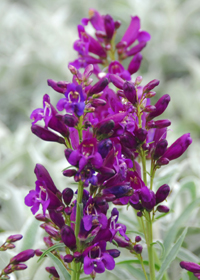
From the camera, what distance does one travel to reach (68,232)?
61 centimetres

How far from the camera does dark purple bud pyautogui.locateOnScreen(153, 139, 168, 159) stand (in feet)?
2.24

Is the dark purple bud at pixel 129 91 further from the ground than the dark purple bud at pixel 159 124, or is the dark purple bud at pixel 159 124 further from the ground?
the dark purple bud at pixel 129 91

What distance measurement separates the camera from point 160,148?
689 mm

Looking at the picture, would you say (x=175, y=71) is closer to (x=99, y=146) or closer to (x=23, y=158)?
(x=23, y=158)

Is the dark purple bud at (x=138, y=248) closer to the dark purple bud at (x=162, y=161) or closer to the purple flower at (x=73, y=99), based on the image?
the dark purple bud at (x=162, y=161)

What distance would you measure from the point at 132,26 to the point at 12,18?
2.38 meters

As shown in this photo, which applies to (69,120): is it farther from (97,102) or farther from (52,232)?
(52,232)

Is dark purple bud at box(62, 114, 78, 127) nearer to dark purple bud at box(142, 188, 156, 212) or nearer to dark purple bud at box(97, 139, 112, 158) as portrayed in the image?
dark purple bud at box(97, 139, 112, 158)

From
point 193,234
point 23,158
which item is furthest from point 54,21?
point 193,234

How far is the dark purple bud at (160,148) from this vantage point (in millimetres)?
683

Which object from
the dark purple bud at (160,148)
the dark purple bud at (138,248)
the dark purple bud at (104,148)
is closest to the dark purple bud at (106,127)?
the dark purple bud at (104,148)

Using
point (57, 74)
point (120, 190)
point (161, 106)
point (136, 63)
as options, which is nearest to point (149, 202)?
point (120, 190)

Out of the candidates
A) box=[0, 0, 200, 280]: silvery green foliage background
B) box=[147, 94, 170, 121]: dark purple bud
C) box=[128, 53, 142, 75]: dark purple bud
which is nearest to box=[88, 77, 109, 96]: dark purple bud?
box=[147, 94, 170, 121]: dark purple bud

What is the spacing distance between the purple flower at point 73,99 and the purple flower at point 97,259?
0.23m
